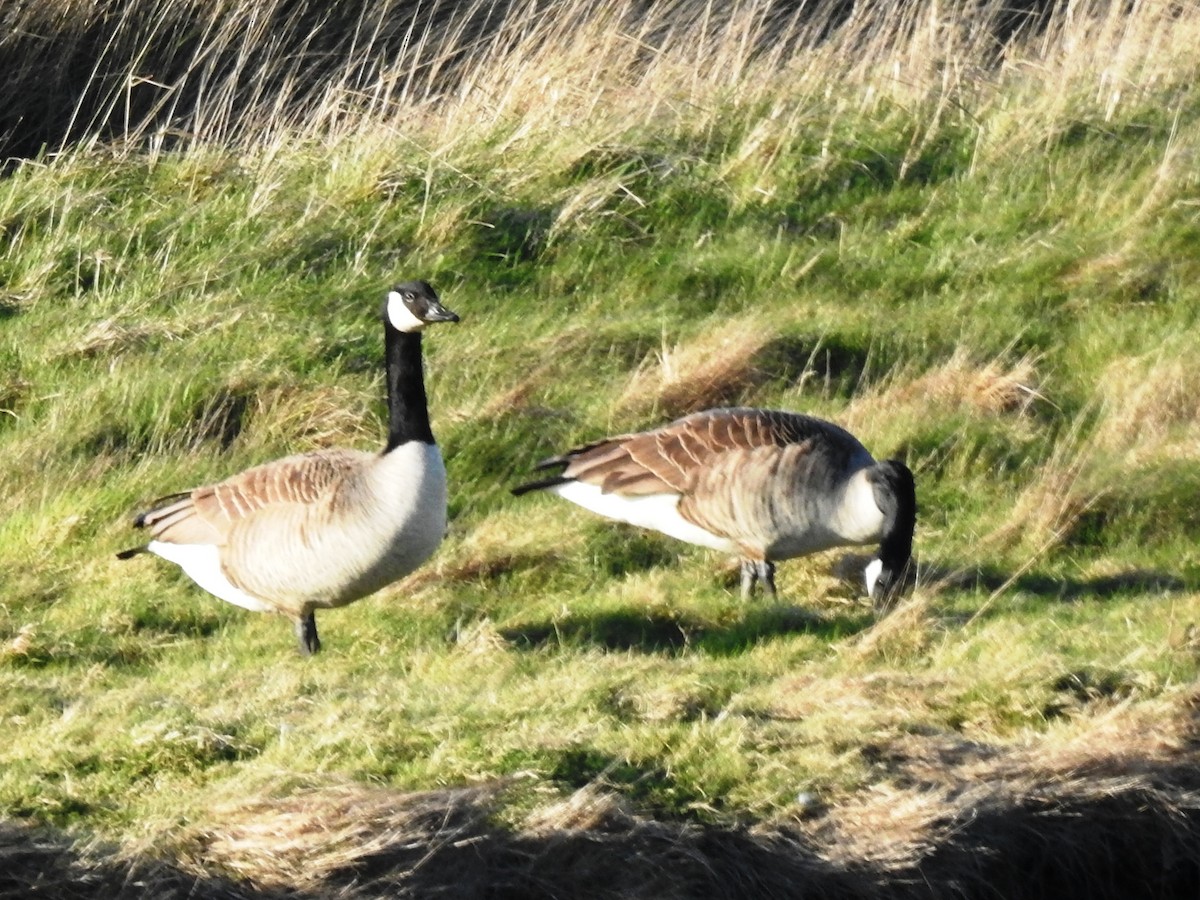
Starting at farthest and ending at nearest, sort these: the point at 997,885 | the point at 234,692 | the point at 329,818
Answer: the point at 234,692
the point at 997,885
the point at 329,818

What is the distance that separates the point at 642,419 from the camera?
861cm

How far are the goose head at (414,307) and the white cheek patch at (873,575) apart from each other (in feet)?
6.27

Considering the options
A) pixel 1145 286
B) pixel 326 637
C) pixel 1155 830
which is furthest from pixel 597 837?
pixel 1145 286

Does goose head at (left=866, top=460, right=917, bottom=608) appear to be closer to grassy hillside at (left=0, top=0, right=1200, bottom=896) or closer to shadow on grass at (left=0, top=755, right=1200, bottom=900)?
grassy hillside at (left=0, top=0, right=1200, bottom=896)

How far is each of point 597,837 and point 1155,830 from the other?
172 cm

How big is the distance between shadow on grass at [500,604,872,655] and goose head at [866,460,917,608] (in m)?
0.13

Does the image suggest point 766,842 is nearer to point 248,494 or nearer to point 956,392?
point 248,494

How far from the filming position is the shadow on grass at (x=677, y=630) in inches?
267

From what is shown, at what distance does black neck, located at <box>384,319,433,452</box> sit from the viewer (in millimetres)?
6969

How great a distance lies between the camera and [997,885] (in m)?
5.29

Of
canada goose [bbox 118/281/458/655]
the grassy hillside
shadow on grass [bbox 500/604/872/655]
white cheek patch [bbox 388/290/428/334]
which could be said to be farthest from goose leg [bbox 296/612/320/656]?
white cheek patch [bbox 388/290/428/334]

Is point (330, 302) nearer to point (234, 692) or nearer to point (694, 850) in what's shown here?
point (234, 692)

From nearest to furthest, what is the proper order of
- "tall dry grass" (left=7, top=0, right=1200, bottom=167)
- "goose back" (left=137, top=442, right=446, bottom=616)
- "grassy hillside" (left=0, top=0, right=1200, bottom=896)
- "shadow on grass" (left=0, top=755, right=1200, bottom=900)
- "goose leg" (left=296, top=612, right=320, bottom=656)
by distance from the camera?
1. "shadow on grass" (left=0, top=755, right=1200, bottom=900)
2. "grassy hillside" (left=0, top=0, right=1200, bottom=896)
3. "goose back" (left=137, top=442, right=446, bottom=616)
4. "goose leg" (left=296, top=612, right=320, bottom=656)
5. "tall dry grass" (left=7, top=0, right=1200, bottom=167)

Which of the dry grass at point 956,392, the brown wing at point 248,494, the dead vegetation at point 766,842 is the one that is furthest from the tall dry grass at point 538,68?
the dead vegetation at point 766,842
